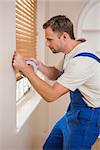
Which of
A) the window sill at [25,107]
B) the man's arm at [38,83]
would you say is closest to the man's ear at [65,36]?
the man's arm at [38,83]

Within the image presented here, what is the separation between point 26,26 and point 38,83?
961 millimetres

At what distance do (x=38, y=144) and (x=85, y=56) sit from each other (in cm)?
134

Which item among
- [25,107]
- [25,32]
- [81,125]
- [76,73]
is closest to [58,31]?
[76,73]

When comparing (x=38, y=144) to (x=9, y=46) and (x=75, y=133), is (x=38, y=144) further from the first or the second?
(x=9, y=46)

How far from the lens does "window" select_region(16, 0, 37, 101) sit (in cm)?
210

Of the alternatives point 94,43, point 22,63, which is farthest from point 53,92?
point 94,43

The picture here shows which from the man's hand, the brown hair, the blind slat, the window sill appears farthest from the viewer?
the blind slat

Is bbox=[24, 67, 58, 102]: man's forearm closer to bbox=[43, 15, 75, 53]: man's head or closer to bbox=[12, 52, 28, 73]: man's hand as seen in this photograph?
bbox=[12, 52, 28, 73]: man's hand

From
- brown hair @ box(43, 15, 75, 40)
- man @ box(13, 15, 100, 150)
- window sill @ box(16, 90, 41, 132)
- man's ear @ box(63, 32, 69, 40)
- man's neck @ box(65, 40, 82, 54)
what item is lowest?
window sill @ box(16, 90, 41, 132)

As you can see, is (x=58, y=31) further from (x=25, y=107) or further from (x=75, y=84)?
(x=25, y=107)

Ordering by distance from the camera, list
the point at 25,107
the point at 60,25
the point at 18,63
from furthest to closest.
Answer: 1. the point at 25,107
2. the point at 60,25
3. the point at 18,63

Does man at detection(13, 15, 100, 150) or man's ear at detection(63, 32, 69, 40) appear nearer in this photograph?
man at detection(13, 15, 100, 150)

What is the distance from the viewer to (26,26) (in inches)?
95.8

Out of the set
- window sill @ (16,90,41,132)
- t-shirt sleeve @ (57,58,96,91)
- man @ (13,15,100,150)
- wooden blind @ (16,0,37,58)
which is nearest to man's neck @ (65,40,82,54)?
man @ (13,15,100,150)
